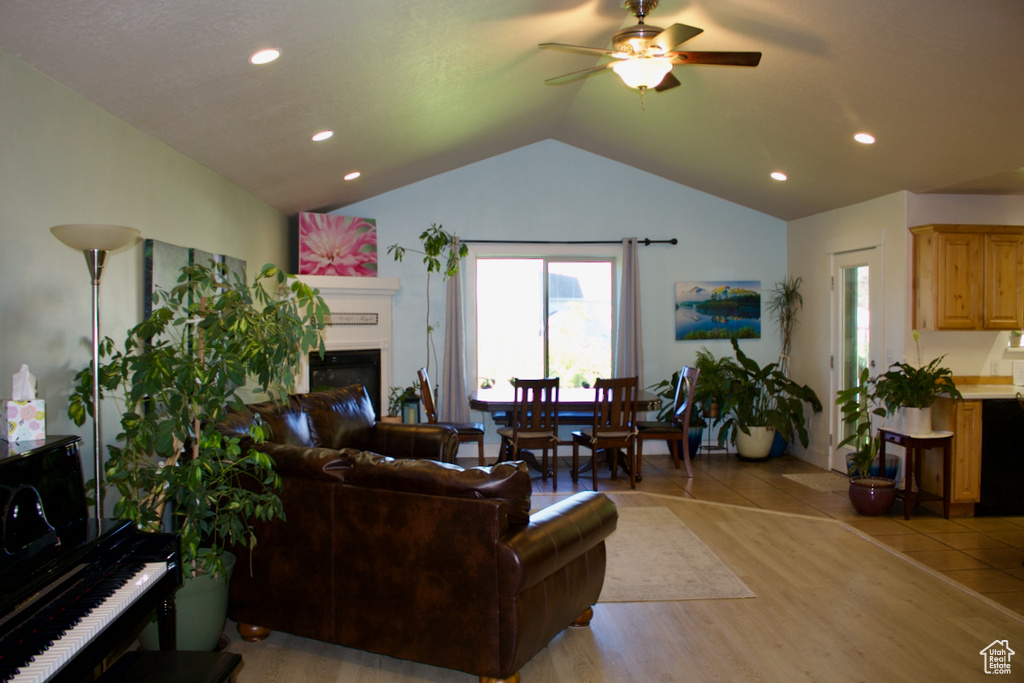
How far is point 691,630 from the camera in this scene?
353 centimetres

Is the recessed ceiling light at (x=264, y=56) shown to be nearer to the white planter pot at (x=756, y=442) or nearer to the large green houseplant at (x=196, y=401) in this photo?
the large green houseplant at (x=196, y=401)

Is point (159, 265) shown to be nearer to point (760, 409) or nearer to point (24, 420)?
point (24, 420)

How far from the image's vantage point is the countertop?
5426 millimetres

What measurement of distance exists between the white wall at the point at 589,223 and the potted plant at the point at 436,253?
9 centimetres

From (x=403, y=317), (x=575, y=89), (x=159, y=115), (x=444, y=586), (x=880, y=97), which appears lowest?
(x=444, y=586)

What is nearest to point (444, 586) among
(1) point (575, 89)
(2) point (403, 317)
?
(1) point (575, 89)

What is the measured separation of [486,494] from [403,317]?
5.10 metres

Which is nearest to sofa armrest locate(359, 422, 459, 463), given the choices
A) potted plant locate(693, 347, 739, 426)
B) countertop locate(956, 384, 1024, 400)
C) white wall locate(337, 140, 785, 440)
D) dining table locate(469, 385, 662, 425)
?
dining table locate(469, 385, 662, 425)

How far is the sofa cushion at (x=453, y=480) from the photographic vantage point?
2852mm

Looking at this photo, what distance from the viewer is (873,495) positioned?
210 inches

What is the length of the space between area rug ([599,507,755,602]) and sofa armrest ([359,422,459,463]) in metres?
1.26

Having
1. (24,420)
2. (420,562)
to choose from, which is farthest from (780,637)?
(24,420)

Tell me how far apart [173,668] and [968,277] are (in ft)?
19.3

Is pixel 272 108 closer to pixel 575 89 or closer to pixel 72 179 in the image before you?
pixel 72 179
